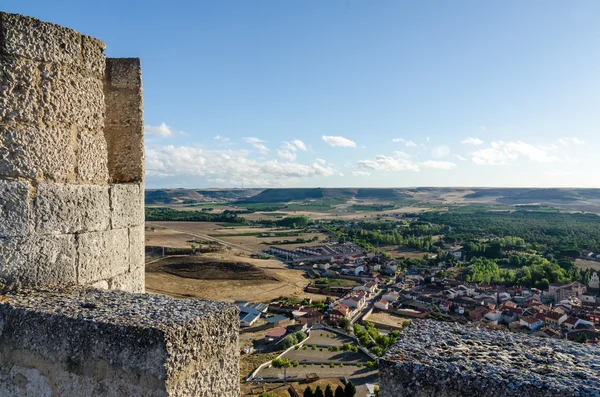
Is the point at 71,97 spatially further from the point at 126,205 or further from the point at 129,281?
the point at 129,281

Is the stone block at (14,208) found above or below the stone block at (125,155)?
below

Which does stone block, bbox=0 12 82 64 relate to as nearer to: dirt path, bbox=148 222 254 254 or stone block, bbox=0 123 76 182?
stone block, bbox=0 123 76 182

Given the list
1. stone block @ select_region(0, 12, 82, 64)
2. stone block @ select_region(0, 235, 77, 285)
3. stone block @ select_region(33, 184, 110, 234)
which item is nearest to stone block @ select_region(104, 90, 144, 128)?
stone block @ select_region(0, 12, 82, 64)

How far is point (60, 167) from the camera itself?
363 cm

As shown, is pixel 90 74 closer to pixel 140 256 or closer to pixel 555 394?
pixel 140 256

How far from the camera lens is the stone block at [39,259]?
3305 mm

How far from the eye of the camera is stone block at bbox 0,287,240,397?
98.3 inches

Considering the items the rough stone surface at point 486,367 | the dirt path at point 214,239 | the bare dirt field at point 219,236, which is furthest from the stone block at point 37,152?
the dirt path at point 214,239

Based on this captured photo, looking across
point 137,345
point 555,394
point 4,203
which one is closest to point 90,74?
point 4,203

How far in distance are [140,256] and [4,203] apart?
1.40m

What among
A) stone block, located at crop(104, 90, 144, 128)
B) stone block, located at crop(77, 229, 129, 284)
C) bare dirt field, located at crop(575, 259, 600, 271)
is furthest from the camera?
bare dirt field, located at crop(575, 259, 600, 271)

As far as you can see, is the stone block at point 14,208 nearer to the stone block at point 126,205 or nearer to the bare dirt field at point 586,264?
the stone block at point 126,205

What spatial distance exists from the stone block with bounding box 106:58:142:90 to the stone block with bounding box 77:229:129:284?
1430 millimetres

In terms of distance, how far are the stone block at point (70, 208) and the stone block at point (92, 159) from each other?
0.16 meters
